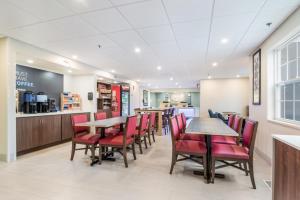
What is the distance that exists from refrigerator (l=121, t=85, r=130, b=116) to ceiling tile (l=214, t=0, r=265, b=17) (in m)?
7.28

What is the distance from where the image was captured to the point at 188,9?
7.73ft

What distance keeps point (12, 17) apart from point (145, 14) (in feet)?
6.87

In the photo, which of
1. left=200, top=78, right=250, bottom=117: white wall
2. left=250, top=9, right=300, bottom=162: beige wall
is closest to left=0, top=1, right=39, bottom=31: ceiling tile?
left=250, top=9, right=300, bottom=162: beige wall

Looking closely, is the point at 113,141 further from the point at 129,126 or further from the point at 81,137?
the point at 81,137

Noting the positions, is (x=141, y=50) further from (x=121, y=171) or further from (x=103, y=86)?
(x=103, y=86)

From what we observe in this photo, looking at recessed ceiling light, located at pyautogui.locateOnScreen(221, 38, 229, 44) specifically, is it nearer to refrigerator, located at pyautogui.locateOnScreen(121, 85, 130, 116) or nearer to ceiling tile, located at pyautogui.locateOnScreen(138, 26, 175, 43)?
ceiling tile, located at pyautogui.locateOnScreen(138, 26, 175, 43)

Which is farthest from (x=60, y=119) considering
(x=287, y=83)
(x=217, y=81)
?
(x=217, y=81)

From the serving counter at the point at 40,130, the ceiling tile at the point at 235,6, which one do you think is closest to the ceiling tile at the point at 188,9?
the ceiling tile at the point at 235,6

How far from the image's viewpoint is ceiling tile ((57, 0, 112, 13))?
7.11ft

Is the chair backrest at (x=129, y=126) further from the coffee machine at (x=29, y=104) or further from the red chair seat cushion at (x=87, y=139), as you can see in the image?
the coffee machine at (x=29, y=104)

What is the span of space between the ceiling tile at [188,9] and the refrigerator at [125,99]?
22.7 ft

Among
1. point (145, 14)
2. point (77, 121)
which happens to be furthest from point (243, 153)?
point (77, 121)

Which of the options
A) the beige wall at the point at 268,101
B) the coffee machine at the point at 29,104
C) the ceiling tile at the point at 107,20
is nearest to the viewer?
the ceiling tile at the point at 107,20

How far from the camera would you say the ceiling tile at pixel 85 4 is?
217 cm
